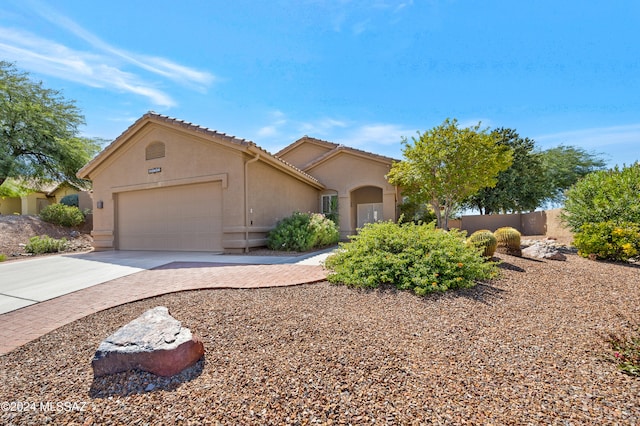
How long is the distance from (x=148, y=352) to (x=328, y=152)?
1373cm

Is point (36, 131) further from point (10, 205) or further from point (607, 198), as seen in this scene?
point (607, 198)

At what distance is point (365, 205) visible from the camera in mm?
15852

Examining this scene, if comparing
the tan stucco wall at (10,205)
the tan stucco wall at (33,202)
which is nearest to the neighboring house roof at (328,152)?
the tan stucco wall at (33,202)

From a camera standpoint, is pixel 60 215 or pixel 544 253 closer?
pixel 544 253

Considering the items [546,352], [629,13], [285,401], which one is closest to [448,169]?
[629,13]

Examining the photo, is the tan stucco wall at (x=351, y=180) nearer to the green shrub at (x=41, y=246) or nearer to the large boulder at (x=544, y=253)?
the large boulder at (x=544, y=253)

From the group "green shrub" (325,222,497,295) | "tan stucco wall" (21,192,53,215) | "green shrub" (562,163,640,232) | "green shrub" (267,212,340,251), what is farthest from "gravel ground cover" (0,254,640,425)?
"tan stucco wall" (21,192,53,215)

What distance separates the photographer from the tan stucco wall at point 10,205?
24272 mm

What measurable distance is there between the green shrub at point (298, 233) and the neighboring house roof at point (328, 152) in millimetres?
4915

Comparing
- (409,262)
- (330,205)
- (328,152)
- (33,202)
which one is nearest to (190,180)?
(330,205)

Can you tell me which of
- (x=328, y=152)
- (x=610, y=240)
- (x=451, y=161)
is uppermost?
(x=328, y=152)

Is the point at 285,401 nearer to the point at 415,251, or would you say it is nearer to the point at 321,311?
the point at 321,311

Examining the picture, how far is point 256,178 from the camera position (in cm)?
1052

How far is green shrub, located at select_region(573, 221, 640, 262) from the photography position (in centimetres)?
798
